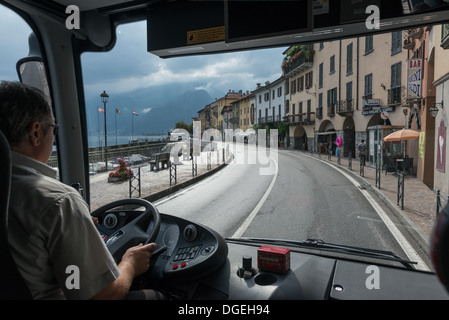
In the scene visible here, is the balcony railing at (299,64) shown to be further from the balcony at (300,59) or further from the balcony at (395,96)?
the balcony at (395,96)

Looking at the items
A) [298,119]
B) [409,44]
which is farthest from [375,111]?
[409,44]

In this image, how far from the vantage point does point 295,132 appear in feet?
82.8

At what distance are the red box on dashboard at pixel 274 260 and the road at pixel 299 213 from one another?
41.1 inches

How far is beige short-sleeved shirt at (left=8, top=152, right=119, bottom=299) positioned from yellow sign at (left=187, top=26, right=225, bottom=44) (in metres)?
1.82

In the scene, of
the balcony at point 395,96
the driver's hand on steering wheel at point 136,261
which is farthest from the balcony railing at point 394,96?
the driver's hand on steering wheel at point 136,261

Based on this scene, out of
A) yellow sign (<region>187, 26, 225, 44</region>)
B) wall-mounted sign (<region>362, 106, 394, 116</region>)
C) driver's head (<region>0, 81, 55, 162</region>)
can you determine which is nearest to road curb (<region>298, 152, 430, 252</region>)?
yellow sign (<region>187, 26, 225, 44</region>)

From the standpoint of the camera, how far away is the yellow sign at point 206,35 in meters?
2.47

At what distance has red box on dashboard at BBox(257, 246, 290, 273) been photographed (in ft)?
5.48

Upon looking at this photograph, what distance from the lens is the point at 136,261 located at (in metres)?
1.48

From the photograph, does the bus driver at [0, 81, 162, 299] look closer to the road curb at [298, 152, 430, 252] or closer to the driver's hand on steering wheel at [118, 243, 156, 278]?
the driver's hand on steering wheel at [118, 243, 156, 278]

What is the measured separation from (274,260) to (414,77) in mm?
12183

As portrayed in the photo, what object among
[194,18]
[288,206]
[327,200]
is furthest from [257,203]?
[194,18]
